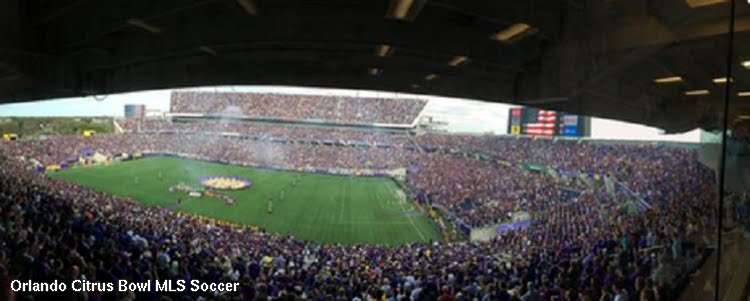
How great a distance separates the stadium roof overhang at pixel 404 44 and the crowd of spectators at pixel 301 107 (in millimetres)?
51925

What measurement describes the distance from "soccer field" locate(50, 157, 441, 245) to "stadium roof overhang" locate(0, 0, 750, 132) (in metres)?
14.4

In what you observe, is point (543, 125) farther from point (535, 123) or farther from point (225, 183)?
point (225, 183)

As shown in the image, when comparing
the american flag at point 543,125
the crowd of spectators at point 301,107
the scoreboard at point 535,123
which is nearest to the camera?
the scoreboard at point 535,123

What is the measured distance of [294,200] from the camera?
98.2 feet

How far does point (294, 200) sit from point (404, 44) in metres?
26.1

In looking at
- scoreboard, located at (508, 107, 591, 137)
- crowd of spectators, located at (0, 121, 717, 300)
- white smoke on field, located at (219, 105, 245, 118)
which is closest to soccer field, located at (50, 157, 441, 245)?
crowd of spectators, located at (0, 121, 717, 300)

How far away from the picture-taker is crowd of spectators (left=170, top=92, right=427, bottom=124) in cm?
5872

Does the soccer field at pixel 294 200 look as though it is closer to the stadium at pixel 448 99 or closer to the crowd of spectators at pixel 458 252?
the crowd of spectators at pixel 458 252

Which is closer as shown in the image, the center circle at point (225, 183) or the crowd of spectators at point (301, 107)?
the center circle at point (225, 183)

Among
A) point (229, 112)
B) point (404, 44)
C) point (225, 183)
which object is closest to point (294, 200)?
point (225, 183)

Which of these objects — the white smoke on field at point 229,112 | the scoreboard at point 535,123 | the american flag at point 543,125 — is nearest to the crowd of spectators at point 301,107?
the white smoke on field at point 229,112

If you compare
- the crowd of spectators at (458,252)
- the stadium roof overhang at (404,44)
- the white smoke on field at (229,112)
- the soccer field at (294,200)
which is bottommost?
the soccer field at (294,200)

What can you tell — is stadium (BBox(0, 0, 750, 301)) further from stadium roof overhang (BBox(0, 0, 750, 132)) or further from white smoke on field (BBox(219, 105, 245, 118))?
white smoke on field (BBox(219, 105, 245, 118))

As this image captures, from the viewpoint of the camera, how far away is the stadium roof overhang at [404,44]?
12.9ft
